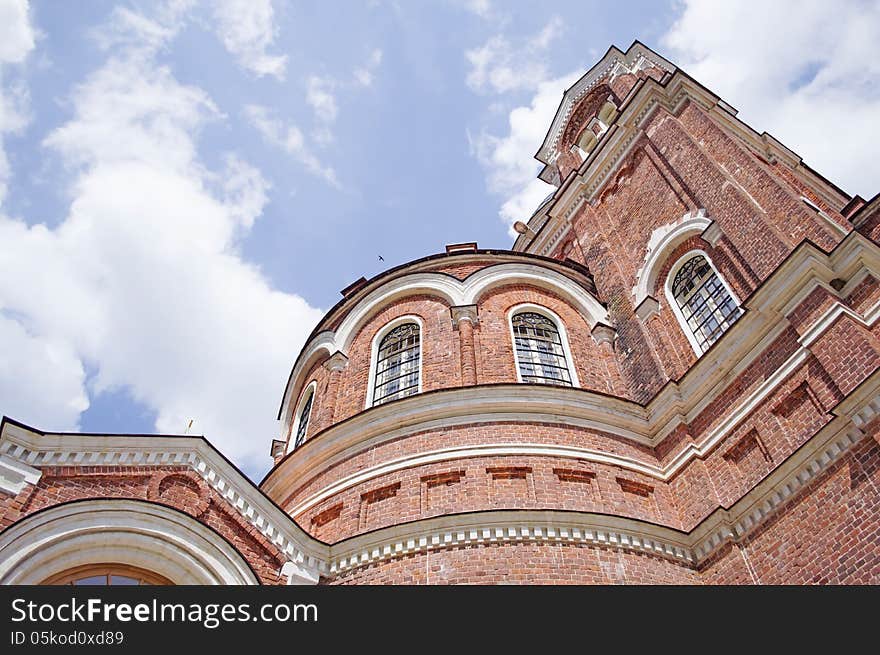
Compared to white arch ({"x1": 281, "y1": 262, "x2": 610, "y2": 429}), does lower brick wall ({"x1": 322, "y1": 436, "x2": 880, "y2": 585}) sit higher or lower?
lower

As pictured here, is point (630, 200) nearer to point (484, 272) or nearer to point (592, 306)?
point (592, 306)

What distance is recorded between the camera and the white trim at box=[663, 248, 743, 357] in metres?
14.4

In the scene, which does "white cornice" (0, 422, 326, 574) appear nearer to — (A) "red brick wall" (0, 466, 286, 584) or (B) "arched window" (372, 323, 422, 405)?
(A) "red brick wall" (0, 466, 286, 584)

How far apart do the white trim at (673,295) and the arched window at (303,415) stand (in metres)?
8.90

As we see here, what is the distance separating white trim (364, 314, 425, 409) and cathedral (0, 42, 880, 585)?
0.06 metres

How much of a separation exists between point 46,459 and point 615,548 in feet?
27.9

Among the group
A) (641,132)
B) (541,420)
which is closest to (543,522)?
(541,420)

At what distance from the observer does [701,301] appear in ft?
49.8

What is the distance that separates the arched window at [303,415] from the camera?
1661 cm

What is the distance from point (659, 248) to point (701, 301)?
222 cm

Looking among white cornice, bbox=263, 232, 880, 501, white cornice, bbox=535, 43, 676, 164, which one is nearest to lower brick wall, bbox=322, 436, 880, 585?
white cornice, bbox=263, 232, 880, 501

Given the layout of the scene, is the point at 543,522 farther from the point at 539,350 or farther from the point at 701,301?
the point at 701,301
